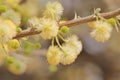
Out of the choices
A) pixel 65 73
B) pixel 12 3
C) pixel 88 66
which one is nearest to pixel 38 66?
pixel 65 73

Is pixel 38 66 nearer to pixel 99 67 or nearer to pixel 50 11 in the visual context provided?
pixel 99 67

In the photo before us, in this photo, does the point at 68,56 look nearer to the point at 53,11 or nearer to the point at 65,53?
the point at 65,53

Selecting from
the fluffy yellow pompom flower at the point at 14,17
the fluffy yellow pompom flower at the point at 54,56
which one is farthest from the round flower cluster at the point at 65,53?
the fluffy yellow pompom flower at the point at 14,17

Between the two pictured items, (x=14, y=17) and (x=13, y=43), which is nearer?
(x=13, y=43)

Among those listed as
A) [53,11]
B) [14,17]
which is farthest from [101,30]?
[14,17]

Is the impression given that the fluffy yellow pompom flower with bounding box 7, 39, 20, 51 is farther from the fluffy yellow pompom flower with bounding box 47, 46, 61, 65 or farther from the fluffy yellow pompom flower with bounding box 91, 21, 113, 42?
the fluffy yellow pompom flower with bounding box 91, 21, 113, 42
